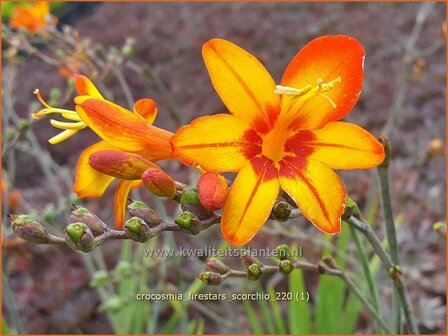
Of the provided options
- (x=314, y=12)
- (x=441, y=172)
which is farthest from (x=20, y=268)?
(x=314, y=12)

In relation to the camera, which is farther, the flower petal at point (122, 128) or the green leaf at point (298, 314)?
the green leaf at point (298, 314)

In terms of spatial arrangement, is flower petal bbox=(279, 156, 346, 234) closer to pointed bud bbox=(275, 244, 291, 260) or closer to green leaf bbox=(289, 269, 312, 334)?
pointed bud bbox=(275, 244, 291, 260)

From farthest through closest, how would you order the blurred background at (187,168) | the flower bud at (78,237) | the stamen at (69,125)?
the blurred background at (187,168), the stamen at (69,125), the flower bud at (78,237)

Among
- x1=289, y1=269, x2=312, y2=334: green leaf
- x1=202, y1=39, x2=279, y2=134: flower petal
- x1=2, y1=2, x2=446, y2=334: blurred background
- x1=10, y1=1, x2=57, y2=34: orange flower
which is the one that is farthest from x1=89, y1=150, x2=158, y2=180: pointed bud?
x1=10, y1=1, x2=57, y2=34: orange flower

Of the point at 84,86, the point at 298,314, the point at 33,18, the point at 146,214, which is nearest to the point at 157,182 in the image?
the point at 146,214

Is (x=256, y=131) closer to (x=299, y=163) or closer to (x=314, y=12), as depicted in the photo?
(x=299, y=163)

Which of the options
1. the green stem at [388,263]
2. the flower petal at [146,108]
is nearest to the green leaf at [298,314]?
the green stem at [388,263]

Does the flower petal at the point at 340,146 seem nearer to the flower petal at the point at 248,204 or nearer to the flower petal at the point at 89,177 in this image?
the flower petal at the point at 248,204
